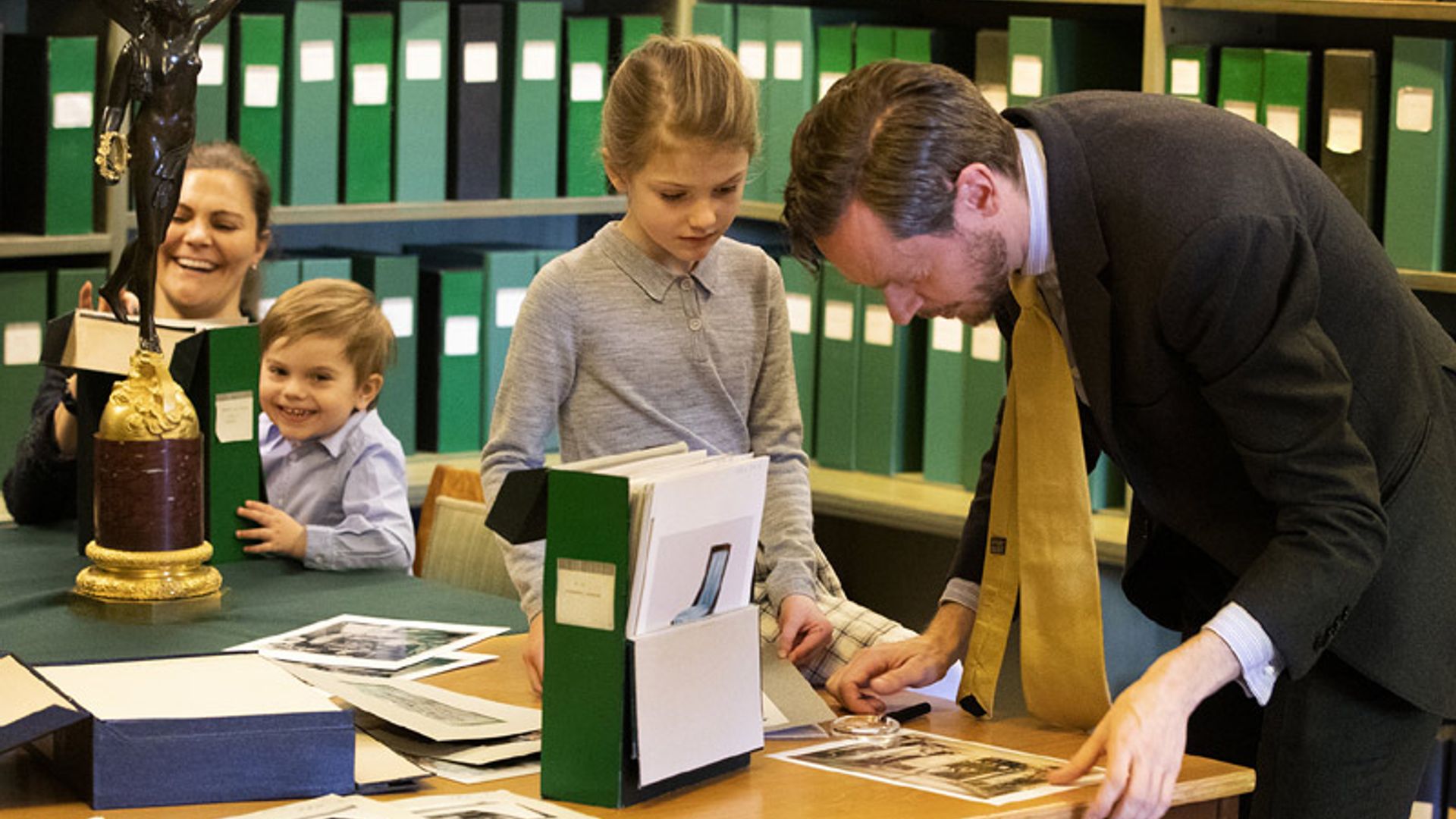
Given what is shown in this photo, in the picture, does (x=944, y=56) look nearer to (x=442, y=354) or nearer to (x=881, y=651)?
(x=442, y=354)

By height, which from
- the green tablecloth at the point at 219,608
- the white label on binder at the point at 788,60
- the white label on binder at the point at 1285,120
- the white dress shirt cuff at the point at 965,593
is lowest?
the green tablecloth at the point at 219,608

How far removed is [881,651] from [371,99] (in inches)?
88.0

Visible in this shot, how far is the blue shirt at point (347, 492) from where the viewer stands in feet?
8.45

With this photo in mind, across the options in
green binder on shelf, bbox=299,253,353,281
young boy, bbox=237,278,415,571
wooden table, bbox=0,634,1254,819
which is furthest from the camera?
green binder on shelf, bbox=299,253,353,281

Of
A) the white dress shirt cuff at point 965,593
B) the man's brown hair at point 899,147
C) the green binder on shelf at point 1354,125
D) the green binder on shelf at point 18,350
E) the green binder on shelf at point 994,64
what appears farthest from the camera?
the green binder on shelf at point 994,64

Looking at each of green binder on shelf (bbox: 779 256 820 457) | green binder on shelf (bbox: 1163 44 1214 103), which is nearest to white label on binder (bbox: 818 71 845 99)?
green binder on shelf (bbox: 779 256 820 457)

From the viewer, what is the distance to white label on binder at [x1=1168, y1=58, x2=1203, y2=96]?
3426mm

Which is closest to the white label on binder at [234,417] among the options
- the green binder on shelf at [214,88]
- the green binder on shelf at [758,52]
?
the green binder on shelf at [214,88]

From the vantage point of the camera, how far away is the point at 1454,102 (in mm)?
3199

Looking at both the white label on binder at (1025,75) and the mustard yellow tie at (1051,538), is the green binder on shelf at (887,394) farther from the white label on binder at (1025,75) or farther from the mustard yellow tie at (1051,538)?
the mustard yellow tie at (1051,538)

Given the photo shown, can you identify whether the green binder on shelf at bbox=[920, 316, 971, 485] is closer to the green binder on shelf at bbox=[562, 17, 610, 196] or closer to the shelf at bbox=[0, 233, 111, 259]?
the green binder on shelf at bbox=[562, 17, 610, 196]

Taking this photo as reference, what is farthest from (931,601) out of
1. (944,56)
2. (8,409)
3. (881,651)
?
(881,651)

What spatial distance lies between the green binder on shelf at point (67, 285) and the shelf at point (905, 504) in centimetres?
137

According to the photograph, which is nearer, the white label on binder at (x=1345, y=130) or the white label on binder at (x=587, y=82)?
the white label on binder at (x=1345, y=130)
